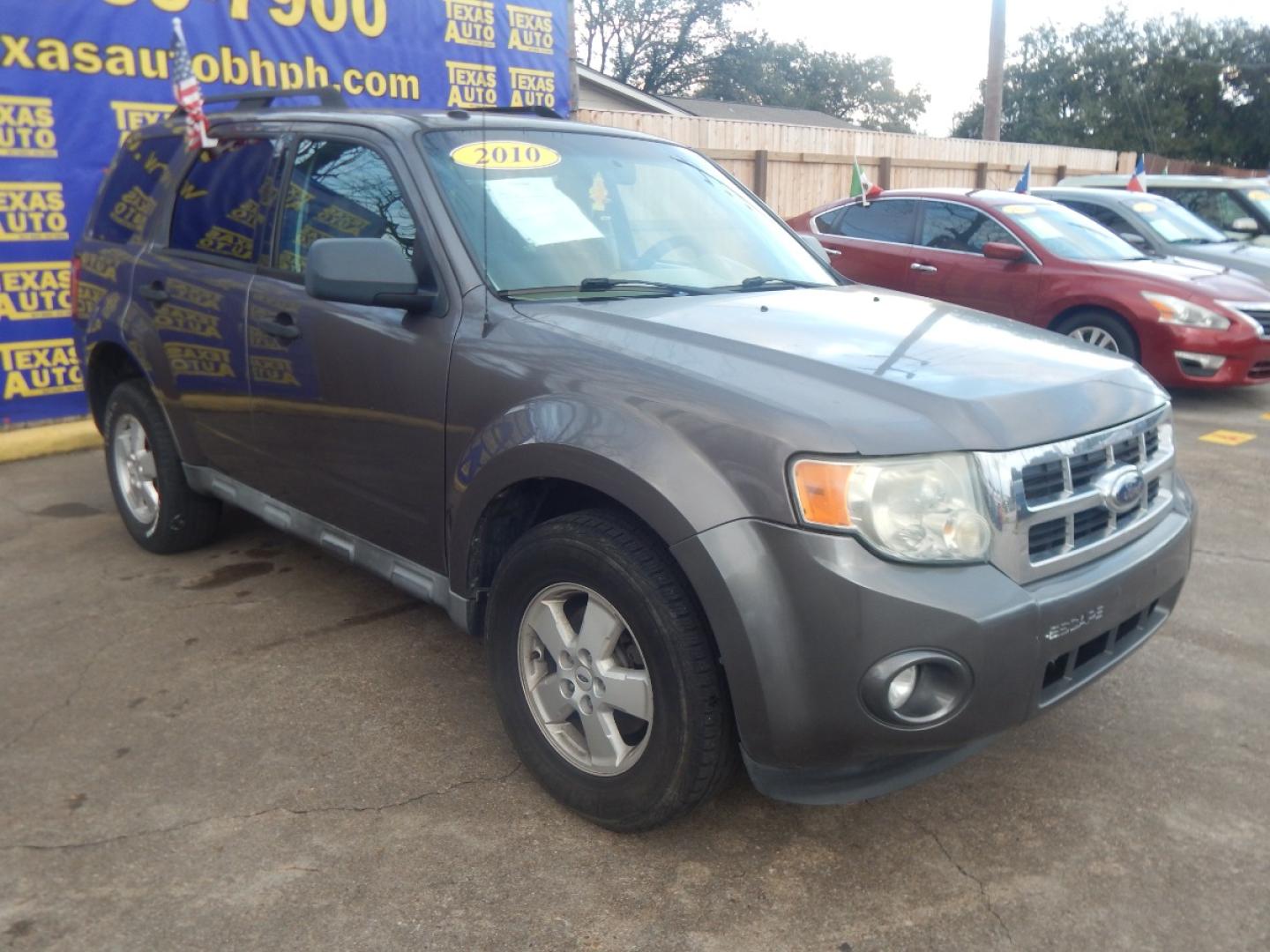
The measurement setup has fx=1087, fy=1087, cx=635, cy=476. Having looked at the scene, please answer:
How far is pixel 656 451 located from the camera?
8.11 feet

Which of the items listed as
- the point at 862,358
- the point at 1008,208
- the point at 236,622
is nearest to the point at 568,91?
the point at 1008,208

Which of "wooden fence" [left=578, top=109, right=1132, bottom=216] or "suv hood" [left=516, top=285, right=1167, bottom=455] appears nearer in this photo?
"suv hood" [left=516, top=285, right=1167, bottom=455]

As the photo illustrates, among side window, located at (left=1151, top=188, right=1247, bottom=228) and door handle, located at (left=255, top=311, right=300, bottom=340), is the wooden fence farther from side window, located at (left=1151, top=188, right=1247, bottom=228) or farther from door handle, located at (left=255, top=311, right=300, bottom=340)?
door handle, located at (left=255, top=311, right=300, bottom=340)

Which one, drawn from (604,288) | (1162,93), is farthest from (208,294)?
(1162,93)

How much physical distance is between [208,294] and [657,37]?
4661 centimetres

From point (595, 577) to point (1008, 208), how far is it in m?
7.40

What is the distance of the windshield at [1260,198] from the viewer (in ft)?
39.0

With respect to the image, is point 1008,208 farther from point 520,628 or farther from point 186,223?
point 520,628

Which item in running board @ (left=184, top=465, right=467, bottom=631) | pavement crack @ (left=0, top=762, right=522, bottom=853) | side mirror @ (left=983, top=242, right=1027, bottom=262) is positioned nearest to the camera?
pavement crack @ (left=0, top=762, right=522, bottom=853)

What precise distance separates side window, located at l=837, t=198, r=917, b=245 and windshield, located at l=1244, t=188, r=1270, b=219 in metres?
5.27

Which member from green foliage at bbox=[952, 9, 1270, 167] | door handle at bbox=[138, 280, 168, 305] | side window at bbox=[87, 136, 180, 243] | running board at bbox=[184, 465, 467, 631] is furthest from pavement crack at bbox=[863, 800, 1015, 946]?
green foliage at bbox=[952, 9, 1270, 167]

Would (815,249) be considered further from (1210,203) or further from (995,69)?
(995,69)

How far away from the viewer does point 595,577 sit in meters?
2.58

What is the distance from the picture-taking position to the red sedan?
309 inches
